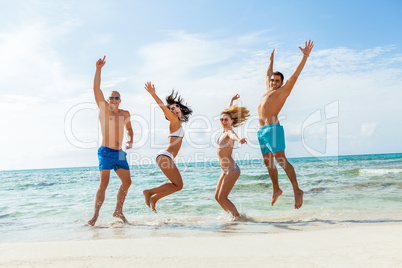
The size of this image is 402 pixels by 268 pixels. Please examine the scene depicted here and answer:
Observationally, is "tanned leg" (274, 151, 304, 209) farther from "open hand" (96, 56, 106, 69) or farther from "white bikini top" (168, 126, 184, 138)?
"open hand" (96, 56, 106, 69)

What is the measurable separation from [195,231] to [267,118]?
2244 millimetres

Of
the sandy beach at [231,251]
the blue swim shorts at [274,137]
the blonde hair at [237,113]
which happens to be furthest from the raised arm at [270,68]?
the sandy beach at [231,251]

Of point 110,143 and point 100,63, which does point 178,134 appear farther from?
point 100,63

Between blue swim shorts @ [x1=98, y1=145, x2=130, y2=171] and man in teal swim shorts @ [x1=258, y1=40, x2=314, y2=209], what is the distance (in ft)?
8.25

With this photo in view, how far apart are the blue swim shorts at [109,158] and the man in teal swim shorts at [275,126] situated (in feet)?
8.25

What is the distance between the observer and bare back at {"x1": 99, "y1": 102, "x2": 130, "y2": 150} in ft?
20.7

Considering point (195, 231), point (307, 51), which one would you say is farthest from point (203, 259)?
point (307, 51)

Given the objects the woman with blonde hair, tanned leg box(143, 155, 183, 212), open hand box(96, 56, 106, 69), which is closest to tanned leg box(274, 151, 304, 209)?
the woman with blonde hair

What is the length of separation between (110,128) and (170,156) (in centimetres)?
128

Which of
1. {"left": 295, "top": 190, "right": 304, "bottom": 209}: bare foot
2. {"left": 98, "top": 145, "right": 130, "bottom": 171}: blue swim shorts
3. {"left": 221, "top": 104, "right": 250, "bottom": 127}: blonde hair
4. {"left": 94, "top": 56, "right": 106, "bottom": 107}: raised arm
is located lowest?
{"left": 295, "top": 190, "right": 304, "bottom": 209}: bare foot

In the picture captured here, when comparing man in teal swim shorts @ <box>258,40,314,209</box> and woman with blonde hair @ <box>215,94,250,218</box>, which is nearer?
man in teal swim shorts @ <box>258,40,314,209</box>

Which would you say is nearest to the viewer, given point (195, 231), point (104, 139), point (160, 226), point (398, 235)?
point (398, 235)

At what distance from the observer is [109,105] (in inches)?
253

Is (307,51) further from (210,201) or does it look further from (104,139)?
(210,201)
